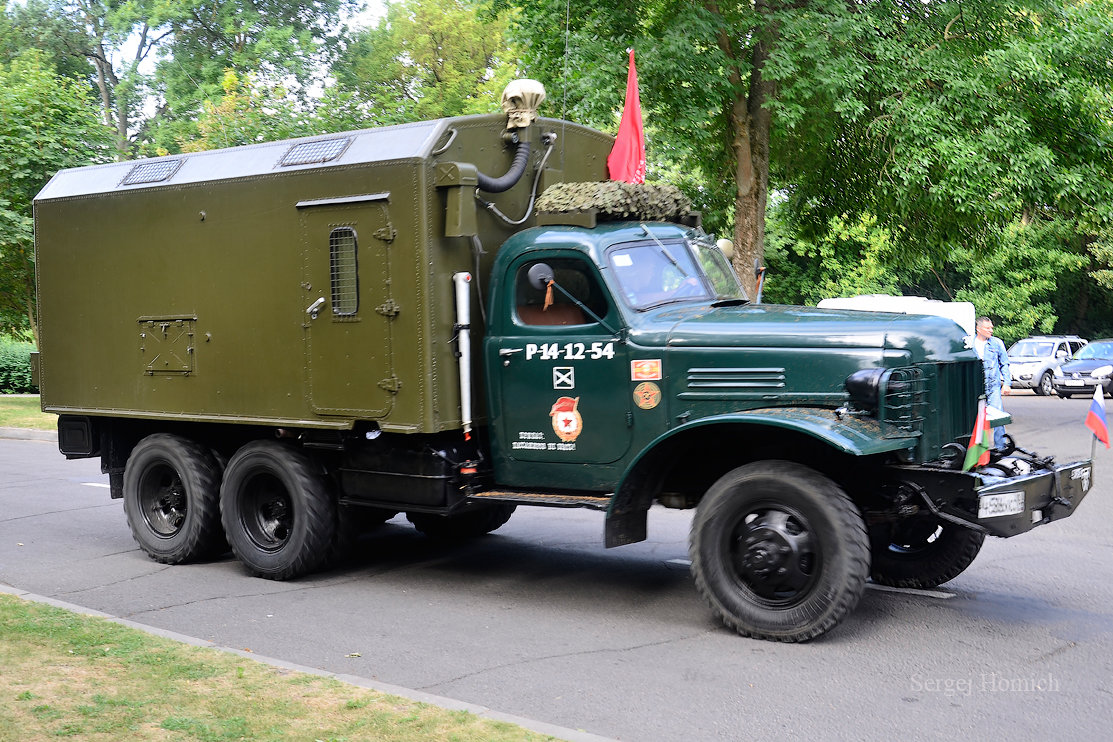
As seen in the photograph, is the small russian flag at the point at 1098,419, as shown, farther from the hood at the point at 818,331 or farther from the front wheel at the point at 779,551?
the front wheel at the point at 779,551

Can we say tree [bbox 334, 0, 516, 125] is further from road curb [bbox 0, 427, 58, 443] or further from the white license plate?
A: the white license plate

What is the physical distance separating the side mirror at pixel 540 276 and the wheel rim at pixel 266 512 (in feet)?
8.87

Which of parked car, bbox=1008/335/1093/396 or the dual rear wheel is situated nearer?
the dual rear wheel

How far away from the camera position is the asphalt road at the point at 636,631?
5227mm

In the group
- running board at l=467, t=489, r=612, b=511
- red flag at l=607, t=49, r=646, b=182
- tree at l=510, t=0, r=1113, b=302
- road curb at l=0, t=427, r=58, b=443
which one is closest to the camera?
running board at l=467, t=489, r=612, b=511

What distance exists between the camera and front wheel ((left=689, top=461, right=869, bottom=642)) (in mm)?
6102

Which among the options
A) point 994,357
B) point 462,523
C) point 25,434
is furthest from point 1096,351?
point 25,434

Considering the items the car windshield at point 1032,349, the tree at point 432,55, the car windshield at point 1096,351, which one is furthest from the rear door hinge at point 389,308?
the tree at point 432,55

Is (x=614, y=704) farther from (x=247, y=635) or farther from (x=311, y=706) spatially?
(x=247, y=635)

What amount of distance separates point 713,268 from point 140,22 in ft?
165

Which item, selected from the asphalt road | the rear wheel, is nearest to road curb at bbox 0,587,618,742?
the asphalt road

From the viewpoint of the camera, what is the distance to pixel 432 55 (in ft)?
150

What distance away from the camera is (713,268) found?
784cm

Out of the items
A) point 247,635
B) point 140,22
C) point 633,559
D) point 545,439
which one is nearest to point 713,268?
point 545,439
